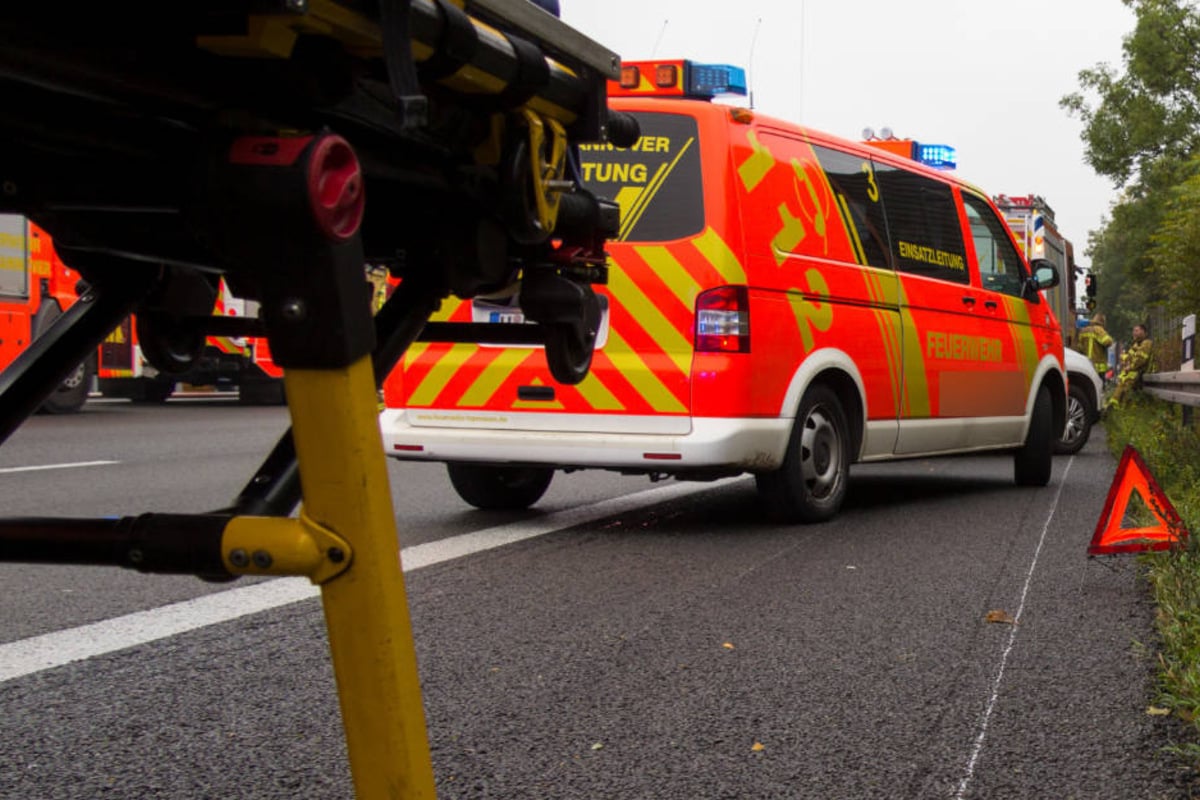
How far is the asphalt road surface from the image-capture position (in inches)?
117

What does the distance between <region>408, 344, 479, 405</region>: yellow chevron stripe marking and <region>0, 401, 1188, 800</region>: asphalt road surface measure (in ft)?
2.01

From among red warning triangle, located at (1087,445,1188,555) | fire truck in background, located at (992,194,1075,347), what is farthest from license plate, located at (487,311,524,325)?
fire truck in background, located at (992,194,1075,347)

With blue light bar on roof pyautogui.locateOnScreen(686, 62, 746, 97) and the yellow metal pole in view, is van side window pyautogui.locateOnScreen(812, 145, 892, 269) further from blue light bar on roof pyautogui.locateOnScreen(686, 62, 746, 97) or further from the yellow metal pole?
the yellow metal pole

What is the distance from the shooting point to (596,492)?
→ 851 centimetres

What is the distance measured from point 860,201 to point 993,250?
1.90 metres

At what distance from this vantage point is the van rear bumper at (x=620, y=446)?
20.7 feet

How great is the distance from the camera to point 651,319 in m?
6.46

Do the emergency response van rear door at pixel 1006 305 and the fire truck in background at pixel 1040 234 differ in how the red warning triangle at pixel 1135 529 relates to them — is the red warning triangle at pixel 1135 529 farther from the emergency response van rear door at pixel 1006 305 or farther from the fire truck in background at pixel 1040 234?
the fire truck in background at pixel 1040 234

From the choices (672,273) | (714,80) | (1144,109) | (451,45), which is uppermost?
(1144,109)

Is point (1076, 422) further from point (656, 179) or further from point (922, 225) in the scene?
point (656, 179)

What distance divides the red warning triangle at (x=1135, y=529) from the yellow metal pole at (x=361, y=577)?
14.1 feet

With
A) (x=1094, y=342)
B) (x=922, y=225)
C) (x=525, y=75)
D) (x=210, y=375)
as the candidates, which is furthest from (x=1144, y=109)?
(x=525, y=75)

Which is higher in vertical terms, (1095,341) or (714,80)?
(714,80)

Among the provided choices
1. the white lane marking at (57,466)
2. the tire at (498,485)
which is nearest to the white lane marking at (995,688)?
the tire at (498,485)
